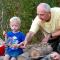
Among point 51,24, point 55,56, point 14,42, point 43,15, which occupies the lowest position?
point 55,56

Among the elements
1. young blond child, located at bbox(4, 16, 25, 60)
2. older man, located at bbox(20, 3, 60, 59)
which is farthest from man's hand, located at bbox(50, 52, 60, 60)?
young blond child, located at bbox(4, 16, 25, 60)

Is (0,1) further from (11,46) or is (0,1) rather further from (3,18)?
(11,46)

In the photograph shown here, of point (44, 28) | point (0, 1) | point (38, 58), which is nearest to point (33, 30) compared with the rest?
point (44, 28)

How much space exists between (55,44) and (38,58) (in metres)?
0.46

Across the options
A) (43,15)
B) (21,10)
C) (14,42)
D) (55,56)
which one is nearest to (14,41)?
(14,42)

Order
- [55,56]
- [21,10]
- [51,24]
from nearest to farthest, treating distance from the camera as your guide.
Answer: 1. [55,56]
2. [51,24]
3. [21,10]

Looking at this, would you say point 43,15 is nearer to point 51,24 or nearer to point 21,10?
point 51,24

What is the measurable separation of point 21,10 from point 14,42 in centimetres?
327

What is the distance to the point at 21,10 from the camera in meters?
8.87

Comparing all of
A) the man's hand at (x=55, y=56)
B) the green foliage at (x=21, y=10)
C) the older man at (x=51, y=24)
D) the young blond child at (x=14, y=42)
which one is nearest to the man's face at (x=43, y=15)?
the older man at (x=51, y=24)

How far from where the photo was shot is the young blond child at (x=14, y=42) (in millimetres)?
5613

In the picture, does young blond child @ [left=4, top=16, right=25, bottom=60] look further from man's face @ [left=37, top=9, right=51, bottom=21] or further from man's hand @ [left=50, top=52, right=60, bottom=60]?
man's hand @ [left=50, top=52, right=60, bottom=60]

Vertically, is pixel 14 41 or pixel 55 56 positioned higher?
pixel 14 41

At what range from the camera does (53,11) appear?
5.78 metres
